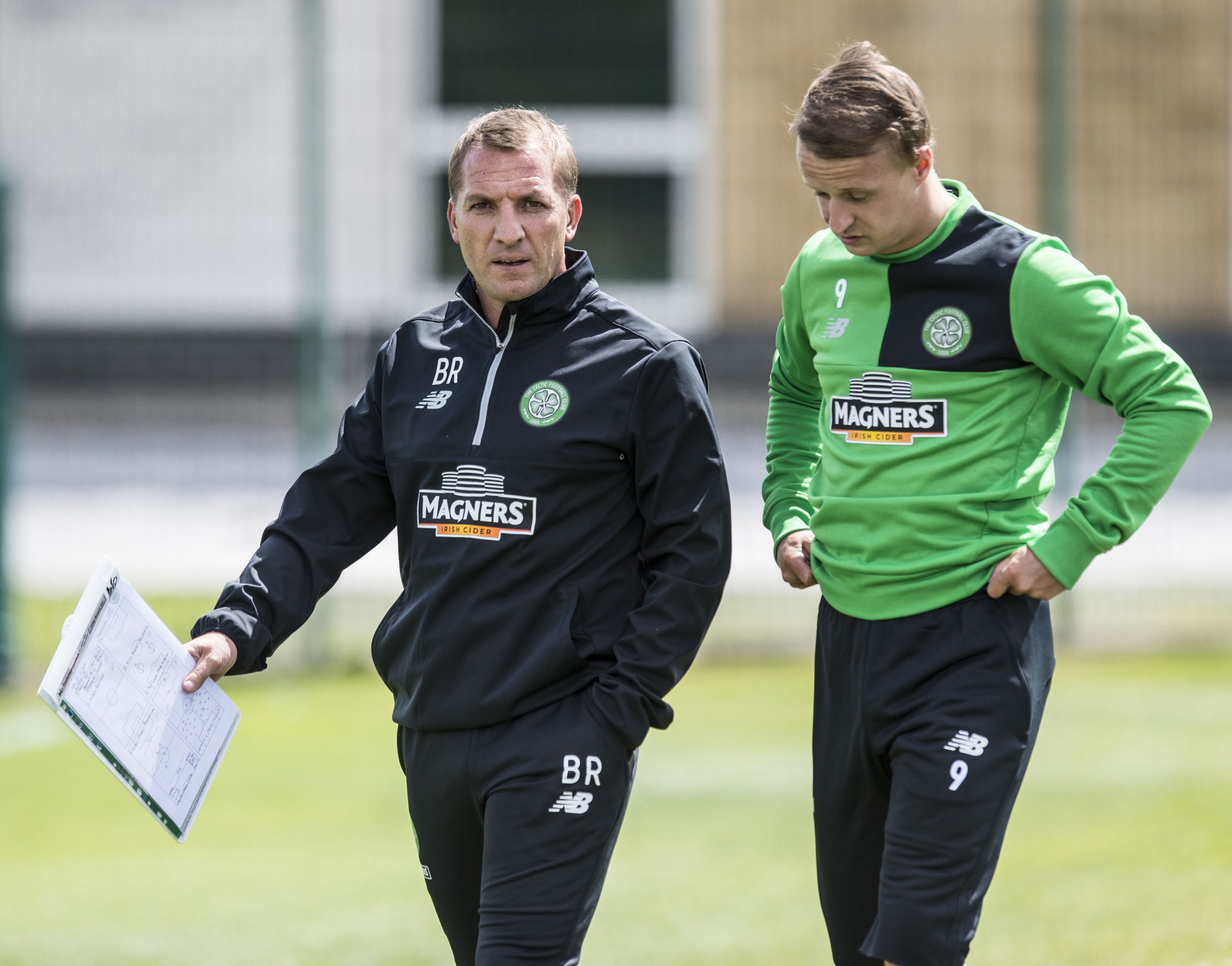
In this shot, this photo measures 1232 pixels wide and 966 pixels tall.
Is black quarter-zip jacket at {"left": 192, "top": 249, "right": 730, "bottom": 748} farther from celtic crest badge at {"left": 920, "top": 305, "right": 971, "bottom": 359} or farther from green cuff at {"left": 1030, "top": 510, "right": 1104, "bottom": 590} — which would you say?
green cuff at {"left": 1030, "top": 510, "right": 1104, "bottom": 590}

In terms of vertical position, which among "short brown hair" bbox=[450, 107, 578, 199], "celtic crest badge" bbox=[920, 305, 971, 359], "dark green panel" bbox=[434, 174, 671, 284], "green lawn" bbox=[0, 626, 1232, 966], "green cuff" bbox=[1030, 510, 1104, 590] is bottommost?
"green lawn" bbox=[0, 626, 1232, 966]

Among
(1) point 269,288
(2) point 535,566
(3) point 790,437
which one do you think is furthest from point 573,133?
(2) point 535,566

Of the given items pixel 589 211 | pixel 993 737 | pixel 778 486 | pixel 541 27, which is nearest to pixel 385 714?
pixel 778 486

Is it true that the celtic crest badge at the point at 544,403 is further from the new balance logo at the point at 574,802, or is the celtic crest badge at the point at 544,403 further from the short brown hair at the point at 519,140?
the new balance logo at the point at 574,802

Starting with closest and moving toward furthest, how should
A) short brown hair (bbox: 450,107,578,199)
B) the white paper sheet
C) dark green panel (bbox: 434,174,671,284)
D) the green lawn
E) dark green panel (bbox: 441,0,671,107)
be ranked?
1. the white paper sheet
2. short brown hair (bbox: 450,107,578,199)
3. the green lawn
4. dark green panel (bbox: 434,174,671,284)
5. dark green panel (bbox: 441,0,671,107)

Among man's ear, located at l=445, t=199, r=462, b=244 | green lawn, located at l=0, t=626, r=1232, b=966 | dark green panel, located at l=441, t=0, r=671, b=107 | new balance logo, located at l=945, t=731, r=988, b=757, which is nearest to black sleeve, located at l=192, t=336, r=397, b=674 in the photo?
man's ear, located at l=445, t=199, r=462, b=244

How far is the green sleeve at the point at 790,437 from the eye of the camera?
3396 millimetres

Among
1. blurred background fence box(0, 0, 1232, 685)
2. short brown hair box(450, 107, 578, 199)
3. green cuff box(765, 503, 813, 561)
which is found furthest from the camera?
blurred background fence box(0, 0, 1232, 685)

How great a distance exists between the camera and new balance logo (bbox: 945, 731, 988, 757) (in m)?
2.91

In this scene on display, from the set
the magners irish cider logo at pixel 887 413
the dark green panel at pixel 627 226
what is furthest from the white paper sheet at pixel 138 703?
the dark green panel at pixel 627 226

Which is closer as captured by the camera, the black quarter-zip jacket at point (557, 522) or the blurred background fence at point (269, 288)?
the black quarter-zip jacket at point (557, 522)

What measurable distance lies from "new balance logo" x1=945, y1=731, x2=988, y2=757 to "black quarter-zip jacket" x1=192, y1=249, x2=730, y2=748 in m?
0.47

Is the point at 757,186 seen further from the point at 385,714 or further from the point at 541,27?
the point at 385,714

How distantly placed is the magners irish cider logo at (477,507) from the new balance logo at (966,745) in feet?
2.66
